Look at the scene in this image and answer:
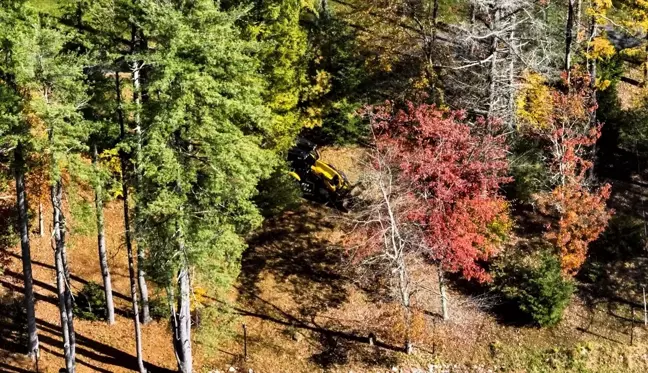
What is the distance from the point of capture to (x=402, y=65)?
38.7 meters

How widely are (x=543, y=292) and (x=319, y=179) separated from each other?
11.6 m

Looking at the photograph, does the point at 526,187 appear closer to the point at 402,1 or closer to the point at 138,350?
the point at 402,1

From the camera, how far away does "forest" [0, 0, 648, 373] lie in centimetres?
1914

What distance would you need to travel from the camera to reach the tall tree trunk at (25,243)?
66.5ft

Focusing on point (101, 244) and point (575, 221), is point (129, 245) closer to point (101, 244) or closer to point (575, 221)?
point (101, 244)

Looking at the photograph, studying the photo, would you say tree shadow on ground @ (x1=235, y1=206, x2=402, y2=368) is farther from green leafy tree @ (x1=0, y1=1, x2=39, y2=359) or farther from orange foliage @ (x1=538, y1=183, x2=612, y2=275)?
green leafy tree @ (x1=0, y1=1, x2=39, y2=359)

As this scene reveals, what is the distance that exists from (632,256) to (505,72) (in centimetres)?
1050

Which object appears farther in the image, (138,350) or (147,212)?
(138,350)

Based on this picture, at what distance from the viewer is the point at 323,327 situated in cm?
2753

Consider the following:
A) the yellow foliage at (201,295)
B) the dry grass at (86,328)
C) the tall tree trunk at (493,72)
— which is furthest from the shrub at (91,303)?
the tall tree trunk at (493,72)

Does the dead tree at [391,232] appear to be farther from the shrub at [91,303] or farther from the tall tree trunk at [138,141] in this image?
the shrub at [91,303]

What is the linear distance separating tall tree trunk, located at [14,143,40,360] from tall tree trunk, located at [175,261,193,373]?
17.0 feet

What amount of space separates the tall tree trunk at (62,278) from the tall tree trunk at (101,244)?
3.82 feet

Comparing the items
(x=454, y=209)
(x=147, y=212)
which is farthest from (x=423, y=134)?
(x=147, y=212)
